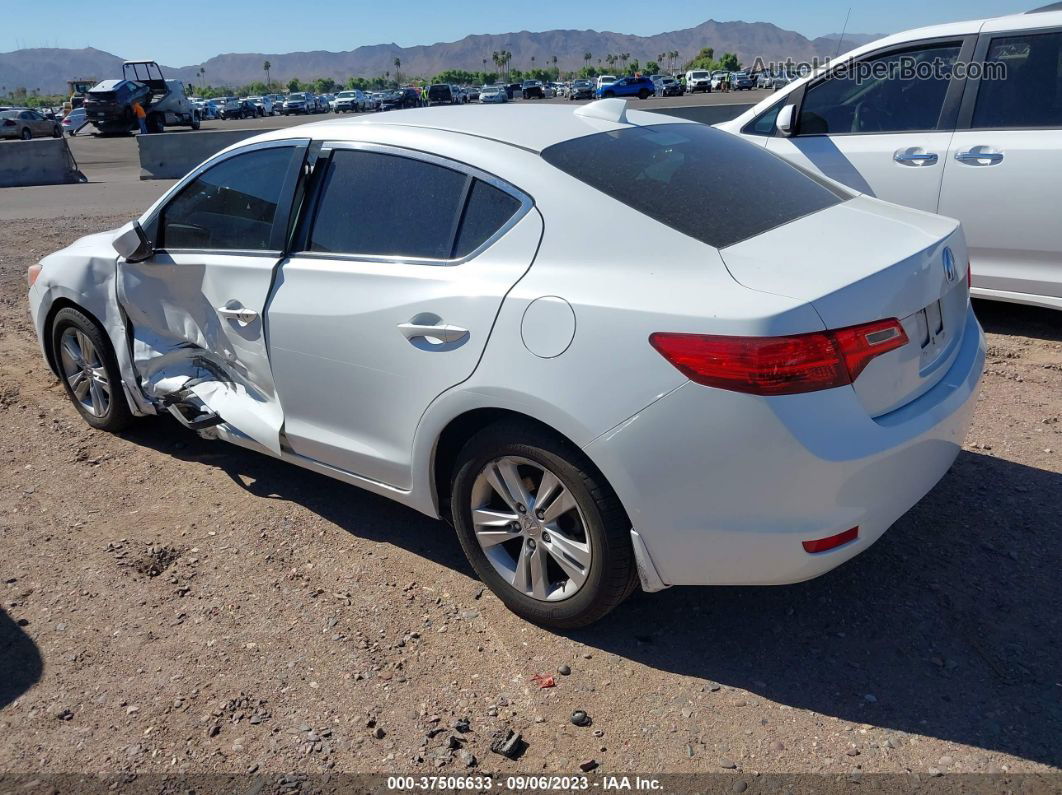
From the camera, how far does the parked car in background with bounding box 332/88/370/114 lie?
70625mm

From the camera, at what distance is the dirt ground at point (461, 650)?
2674 mm

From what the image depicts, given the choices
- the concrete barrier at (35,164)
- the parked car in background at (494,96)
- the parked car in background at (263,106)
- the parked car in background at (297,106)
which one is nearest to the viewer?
the concrete barrier at (35,164)

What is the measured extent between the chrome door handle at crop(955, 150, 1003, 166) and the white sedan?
7.78 ft

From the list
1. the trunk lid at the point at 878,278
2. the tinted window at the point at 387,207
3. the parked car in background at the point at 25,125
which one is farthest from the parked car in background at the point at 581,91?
the trunk lid at the point at 878,278

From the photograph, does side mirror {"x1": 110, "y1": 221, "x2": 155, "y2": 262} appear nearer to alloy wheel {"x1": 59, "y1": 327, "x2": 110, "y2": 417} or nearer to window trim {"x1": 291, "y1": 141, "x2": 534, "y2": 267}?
alloy wheel {"x1": 59, "y1": 327, "x2": 110, "y2": 417}

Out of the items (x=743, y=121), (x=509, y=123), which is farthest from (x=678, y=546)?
(x=743, y=121)

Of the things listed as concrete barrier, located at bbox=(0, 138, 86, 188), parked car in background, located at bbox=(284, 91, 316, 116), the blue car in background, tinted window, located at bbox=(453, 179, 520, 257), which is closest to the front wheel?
tinted window, located at bbox=(453, 179, 520, 257)

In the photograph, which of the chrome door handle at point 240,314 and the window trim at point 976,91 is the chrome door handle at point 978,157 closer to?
the window trim at point 976,91

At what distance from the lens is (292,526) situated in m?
4.02

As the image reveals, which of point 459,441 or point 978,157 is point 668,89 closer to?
point 978,157

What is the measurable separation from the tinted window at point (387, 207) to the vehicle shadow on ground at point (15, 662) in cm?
184

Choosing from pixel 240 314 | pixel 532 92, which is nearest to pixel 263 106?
pixel 532 92

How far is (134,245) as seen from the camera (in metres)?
4.32

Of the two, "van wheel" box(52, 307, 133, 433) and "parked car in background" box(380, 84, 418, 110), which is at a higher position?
"van wheel" box(52, 307, 133, 433)
